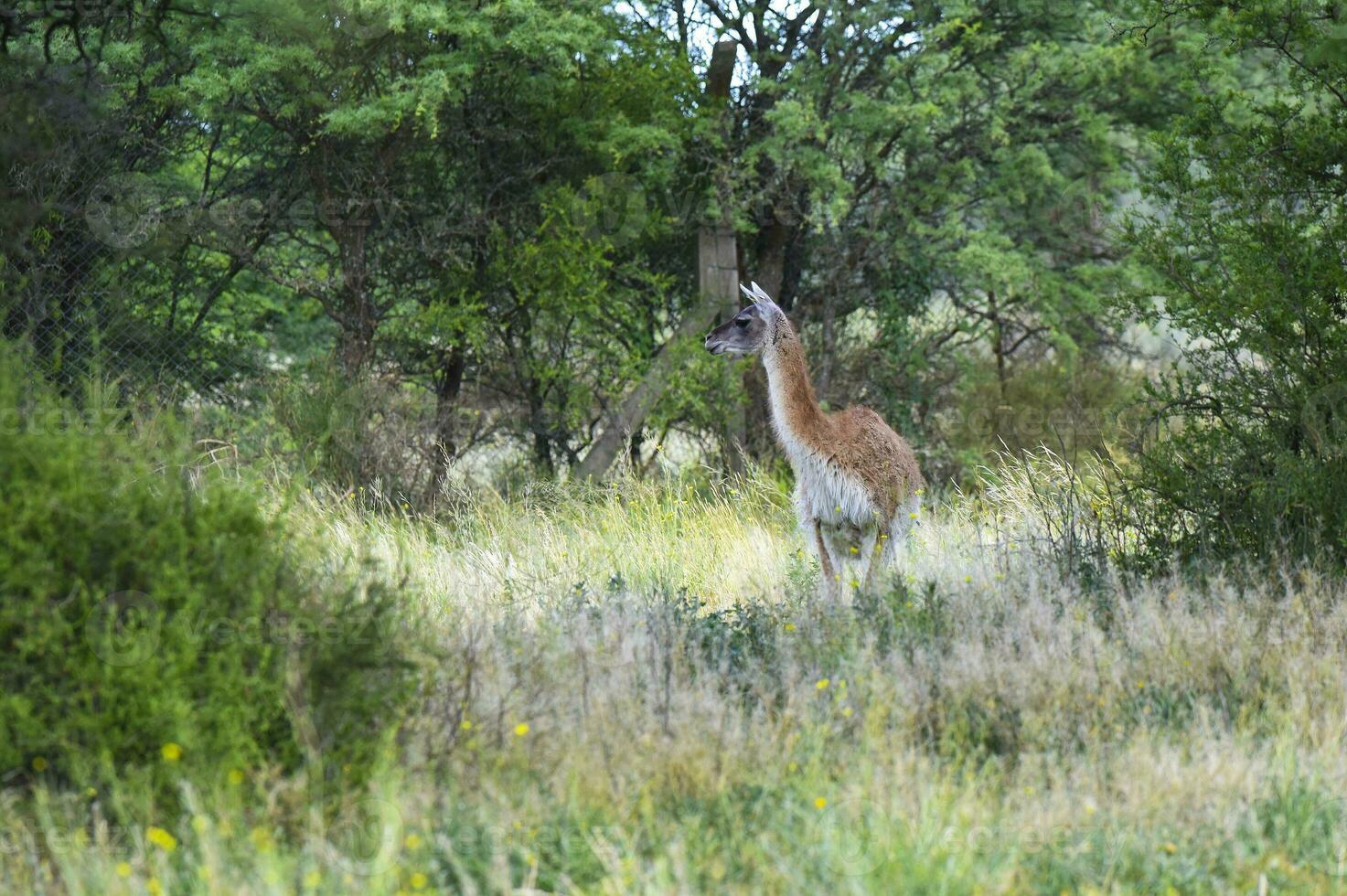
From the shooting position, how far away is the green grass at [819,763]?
4180 mm

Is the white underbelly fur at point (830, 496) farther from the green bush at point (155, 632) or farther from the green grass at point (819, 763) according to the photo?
the green bush at point (155, 632)

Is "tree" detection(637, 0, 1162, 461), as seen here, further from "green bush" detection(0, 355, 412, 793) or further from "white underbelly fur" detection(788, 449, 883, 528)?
"green bush" detection(0, 355, 412, 793)

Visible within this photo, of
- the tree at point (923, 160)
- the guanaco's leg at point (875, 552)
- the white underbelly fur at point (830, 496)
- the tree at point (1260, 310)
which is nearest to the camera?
the tree at point (1260, 310)

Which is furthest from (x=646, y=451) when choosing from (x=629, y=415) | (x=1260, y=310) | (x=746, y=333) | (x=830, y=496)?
(x=1260, y=310)

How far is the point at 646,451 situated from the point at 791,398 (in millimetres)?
6900

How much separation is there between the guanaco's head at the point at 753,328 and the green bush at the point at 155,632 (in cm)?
399

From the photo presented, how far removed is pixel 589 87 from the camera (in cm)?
1311

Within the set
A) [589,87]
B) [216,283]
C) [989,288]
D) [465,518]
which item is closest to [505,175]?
[589,87]

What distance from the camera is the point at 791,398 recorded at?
8.26m

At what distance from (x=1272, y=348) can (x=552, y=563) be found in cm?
423

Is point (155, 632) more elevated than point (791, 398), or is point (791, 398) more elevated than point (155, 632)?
point (791, 398)

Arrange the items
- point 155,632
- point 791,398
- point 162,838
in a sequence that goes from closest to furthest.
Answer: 1. point 162,838
2. point 155,632
3. point 791,398

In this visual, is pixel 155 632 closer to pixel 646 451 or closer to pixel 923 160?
pixel 646 451

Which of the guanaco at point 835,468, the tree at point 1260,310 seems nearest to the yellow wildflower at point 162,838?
the guanaco at point 835,468
